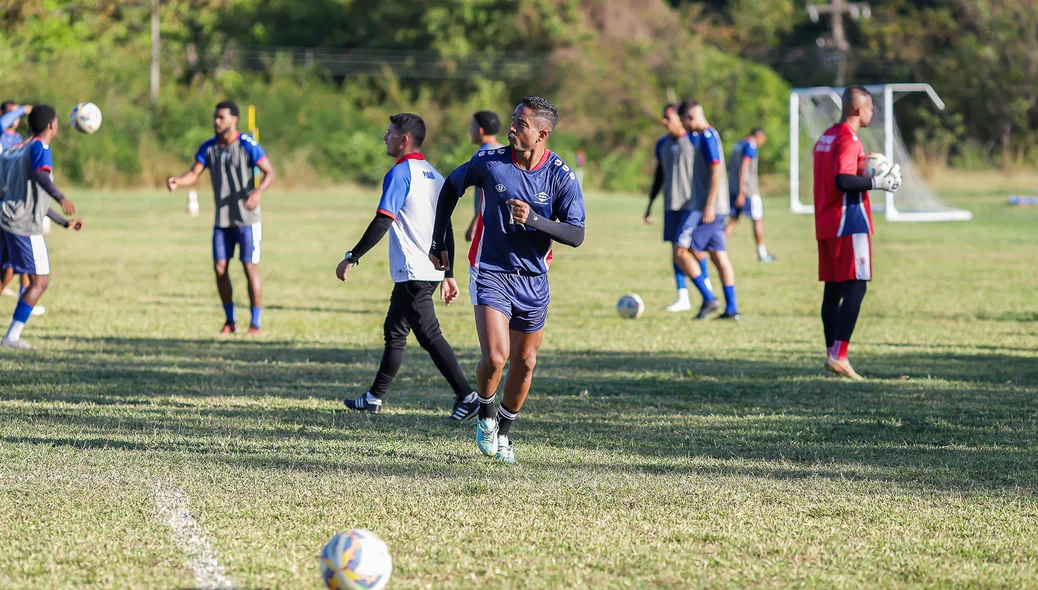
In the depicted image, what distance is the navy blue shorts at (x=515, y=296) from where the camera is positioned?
616 centimetres

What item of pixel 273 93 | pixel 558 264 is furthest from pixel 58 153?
pixel 558 264

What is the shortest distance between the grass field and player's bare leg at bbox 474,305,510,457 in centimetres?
15

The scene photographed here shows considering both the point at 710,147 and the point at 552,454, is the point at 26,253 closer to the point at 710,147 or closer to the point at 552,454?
the point at 552,454

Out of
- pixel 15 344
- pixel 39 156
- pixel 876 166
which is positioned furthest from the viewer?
pixel 15 344

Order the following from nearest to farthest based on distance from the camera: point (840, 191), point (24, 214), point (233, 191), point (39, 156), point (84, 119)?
point (840, 191) < point (39, 156) < point (24, 214) < point (233, 191) < point (84, 119)

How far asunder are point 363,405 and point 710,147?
569 centimetres

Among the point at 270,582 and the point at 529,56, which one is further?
the point at 529,56

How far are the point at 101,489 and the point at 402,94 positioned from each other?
49.4 meters

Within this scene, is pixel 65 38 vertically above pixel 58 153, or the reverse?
pixel 65 38

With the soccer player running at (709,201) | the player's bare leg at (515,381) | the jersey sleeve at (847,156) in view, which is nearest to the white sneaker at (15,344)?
the player's bare leg at (515,381)

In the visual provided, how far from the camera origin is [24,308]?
1041 cm

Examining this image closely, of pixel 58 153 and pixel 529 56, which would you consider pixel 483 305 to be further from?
pixel 529 56

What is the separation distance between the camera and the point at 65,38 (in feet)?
173

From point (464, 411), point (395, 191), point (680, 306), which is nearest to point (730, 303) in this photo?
point (680, 306)
